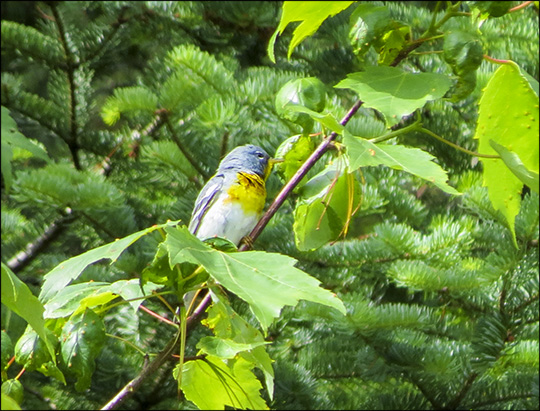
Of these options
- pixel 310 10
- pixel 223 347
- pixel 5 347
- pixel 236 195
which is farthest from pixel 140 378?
pixel 236 195

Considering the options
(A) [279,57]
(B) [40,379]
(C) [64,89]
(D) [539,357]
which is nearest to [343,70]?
(A) [279,57]

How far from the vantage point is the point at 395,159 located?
62 cm

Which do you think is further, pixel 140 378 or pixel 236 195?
pixel 236 195

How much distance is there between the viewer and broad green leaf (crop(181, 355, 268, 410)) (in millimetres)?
727

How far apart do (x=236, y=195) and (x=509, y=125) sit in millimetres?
1142

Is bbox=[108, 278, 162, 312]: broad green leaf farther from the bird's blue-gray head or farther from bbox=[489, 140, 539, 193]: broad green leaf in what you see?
the bird's blue-gray head

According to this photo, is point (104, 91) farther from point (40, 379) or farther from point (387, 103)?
point (387, 103)

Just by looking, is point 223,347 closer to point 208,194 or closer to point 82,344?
point 82,344

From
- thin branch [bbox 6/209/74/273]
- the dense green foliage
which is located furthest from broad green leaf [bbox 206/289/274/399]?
thin branch [bbox 6/209/74/273]

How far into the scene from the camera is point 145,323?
1918mm

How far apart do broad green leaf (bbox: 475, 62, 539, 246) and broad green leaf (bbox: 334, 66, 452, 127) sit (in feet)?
0.20

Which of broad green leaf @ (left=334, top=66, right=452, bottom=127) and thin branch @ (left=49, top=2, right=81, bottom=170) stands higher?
broad green leaf @ (left=334, top=66, right=452, bottom=127)

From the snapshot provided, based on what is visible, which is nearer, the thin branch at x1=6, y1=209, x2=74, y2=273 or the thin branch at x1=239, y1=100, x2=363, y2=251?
the thin branch at x1=239, y1=100, x2=363, y2=251

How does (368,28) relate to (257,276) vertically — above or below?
above
